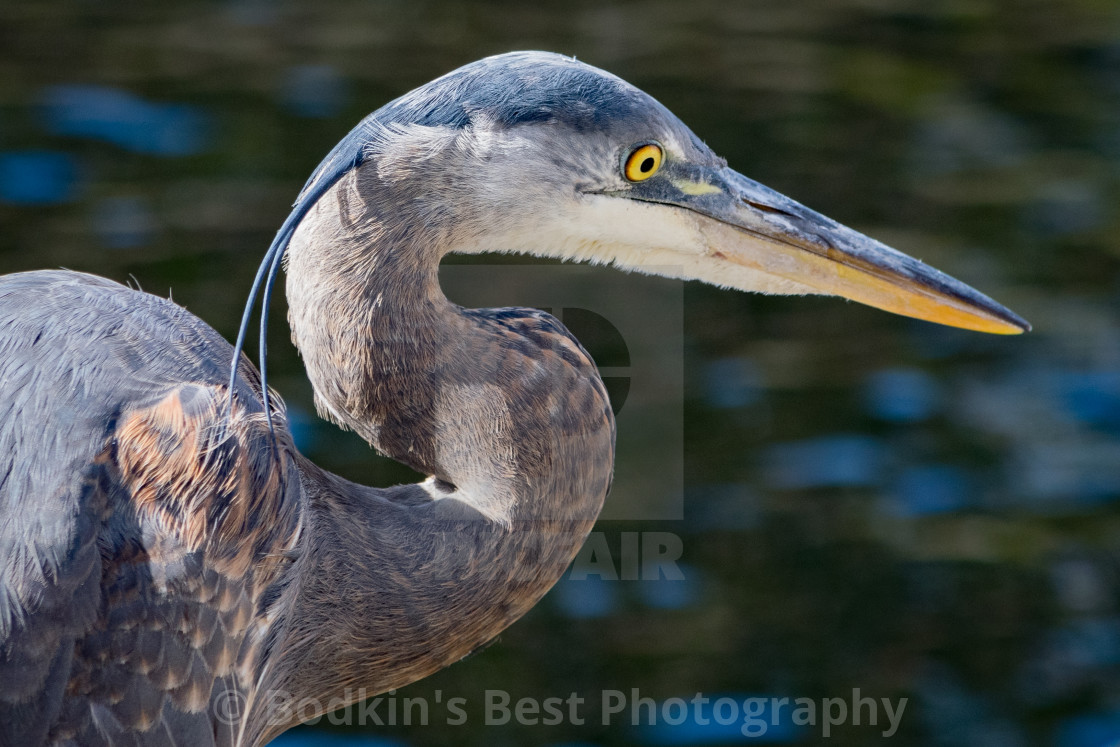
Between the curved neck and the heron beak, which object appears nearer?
the curved neck

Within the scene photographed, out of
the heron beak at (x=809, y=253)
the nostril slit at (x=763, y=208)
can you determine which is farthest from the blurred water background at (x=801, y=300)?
the nostril slit at (x=763, y=208)

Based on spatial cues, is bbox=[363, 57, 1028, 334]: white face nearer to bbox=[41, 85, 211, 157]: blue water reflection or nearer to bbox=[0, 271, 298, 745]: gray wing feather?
bbox=[0, 271, 298, 745]: gray wing feather

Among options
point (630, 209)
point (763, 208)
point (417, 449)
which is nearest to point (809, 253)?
point (763, 208)

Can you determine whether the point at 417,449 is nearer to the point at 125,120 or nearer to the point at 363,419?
the point at 363,419

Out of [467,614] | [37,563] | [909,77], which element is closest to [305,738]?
[467,614]

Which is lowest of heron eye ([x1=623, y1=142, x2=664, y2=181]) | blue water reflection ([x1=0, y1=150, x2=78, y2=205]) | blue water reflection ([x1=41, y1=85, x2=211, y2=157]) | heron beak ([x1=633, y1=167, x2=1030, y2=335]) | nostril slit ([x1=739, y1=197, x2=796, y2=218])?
heron beak ([x1=633, y1=167, x2=1030, y2=335])

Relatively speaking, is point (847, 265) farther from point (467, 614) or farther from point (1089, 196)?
point (1089, 196)

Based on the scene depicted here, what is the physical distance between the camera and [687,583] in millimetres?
5492

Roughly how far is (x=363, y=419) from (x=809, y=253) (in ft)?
3.47

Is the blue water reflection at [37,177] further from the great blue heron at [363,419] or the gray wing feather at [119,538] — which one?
the gray wing feather at [119,538]

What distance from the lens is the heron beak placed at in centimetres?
303

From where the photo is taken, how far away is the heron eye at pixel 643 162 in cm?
291

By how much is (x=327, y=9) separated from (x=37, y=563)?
7.13 meters

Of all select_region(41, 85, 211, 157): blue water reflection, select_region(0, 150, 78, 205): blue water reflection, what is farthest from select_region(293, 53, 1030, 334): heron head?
select_region(41, 85, 211, 157): blue water reflection
